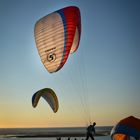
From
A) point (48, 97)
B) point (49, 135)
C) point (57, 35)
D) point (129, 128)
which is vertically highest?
point (57, 35)

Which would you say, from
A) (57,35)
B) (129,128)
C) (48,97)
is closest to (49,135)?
(48,97)

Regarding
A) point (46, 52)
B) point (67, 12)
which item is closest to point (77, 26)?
point (67, 12)

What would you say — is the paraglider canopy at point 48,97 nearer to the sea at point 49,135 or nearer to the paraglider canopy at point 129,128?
the sea at point 49,135

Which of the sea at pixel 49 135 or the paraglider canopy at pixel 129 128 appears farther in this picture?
the sea at pixel 49 135

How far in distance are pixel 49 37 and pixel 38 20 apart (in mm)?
1997

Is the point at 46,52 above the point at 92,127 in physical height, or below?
above

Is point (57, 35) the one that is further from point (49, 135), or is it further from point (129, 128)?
point (49, 135)

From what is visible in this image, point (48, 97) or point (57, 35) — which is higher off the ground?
point (57, 35)

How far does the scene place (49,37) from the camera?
20.2m

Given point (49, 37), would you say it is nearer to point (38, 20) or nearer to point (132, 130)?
point (38, 20)

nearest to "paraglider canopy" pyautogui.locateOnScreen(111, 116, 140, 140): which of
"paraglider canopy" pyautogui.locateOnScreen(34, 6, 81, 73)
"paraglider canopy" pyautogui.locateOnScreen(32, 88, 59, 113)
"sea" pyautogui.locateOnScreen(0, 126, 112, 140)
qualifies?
"paraglider canopy" pyautogui.locateOnScreen(34, 6, 81, 73)

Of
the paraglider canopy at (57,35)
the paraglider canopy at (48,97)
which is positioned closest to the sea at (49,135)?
the paraglider canopy at (48,97)

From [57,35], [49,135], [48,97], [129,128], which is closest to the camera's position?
[129,128]

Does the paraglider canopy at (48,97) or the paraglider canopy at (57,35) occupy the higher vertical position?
the paraglider canopy at (57,35)
